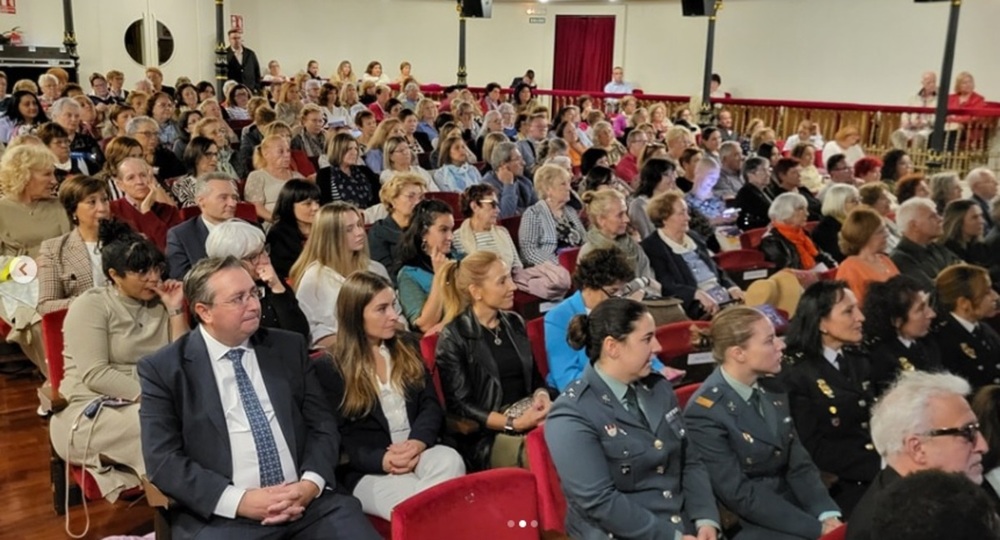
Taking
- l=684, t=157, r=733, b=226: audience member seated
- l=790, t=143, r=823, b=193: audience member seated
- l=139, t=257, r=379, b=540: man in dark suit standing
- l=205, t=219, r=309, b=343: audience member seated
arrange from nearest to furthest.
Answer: l=139, t=257, r=379, b=540: man in dark suit standing → l=205, t=219, r=309, b=343: audience member seated → l=684, t=157, r=733, b=226: audience member seated → l=790, t=143, r=823, b=193: audience member seated

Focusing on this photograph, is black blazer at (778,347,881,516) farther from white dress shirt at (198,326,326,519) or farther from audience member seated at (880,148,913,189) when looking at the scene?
audience member seated at (880,148,913,189)

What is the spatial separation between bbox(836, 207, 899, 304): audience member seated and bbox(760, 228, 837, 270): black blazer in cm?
74

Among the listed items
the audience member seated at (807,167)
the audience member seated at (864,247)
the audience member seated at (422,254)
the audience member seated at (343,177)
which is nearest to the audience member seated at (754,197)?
the audience member seated at (807,167)

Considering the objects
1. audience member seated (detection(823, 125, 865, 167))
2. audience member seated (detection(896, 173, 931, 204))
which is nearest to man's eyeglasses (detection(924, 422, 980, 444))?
audience member seated (detection(896, 173, 931, 204))

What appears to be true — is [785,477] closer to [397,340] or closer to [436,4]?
[397,340]

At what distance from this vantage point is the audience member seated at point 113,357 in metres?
2.84

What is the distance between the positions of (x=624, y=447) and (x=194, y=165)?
4211 mm

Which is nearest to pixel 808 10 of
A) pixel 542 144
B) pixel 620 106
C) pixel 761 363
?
pixel 620 106

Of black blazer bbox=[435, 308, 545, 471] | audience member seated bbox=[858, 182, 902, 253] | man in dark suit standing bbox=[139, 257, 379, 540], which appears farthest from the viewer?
audience member seated bbox=[858, 182, 902, 253]

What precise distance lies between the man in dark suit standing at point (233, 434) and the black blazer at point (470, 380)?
0.61 meters

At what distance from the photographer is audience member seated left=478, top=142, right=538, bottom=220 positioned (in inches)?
248

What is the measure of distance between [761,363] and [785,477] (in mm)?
381

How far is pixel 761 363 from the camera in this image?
2.75m

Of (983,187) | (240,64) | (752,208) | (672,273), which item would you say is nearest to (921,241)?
(672,273)
